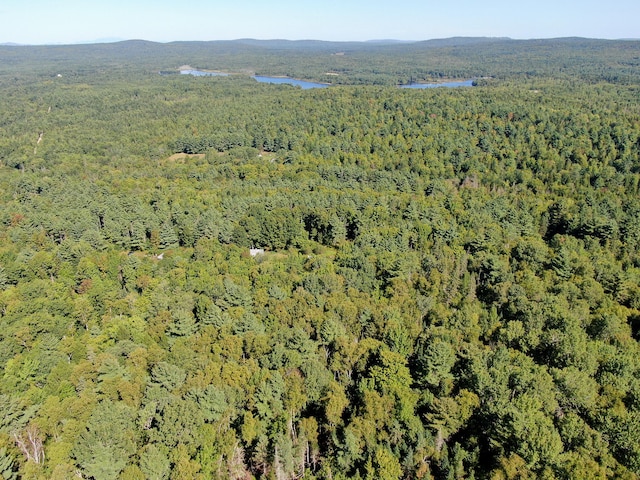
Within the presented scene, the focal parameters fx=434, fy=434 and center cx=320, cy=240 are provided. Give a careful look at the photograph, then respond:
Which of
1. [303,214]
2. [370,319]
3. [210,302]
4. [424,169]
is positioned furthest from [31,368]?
[424,169]

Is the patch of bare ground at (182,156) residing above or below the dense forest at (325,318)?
above

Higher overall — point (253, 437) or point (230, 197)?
A: point (230, 197)

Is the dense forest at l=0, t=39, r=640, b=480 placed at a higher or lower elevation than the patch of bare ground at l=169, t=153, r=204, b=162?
lower

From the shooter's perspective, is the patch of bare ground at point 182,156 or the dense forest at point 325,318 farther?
the patch of bare ground at point 182,156

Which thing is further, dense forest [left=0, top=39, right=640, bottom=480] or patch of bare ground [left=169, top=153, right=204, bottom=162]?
patch of bare ground [left=169, top=153, right=204, bottom=162]

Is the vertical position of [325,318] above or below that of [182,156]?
below

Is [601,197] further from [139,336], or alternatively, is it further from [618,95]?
Answer: [618,95]

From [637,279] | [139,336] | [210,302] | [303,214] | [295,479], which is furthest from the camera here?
[303,214]

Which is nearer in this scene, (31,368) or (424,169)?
(31,368)
